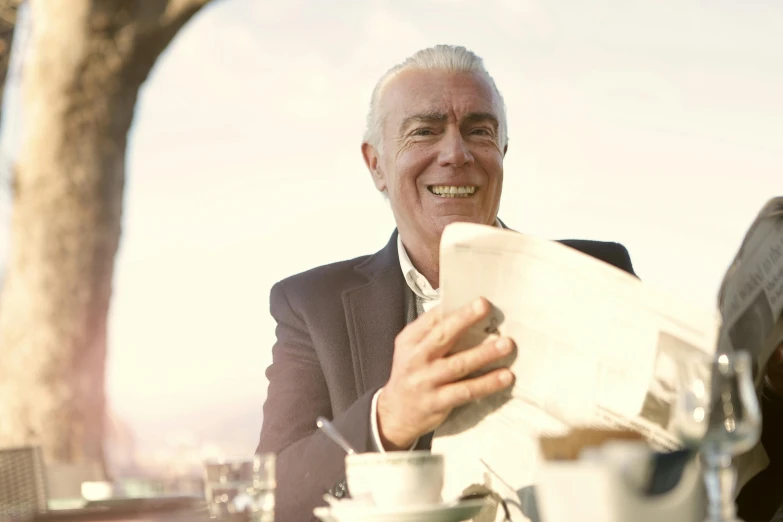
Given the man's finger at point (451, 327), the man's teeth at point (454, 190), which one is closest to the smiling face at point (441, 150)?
the man's teeth at point (454, 190)

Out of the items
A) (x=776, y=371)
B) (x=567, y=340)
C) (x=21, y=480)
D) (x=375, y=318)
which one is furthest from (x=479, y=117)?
(x=21, y=480)

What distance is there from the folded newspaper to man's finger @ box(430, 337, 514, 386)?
2 cm

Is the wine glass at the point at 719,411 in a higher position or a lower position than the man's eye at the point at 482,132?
lower

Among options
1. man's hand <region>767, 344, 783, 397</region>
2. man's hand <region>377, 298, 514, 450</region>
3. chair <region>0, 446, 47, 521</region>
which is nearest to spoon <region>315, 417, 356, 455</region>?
man's hand <region>377, 298, 514, 450</region>

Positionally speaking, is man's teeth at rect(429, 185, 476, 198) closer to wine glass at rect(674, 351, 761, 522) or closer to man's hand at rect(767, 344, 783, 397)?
man's hand at rect(767, 344, 783, 397)

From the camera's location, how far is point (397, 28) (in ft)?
19.5

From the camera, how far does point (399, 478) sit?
3.28 ft

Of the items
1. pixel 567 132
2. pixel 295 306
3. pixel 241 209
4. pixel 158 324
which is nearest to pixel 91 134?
pixel 158 324

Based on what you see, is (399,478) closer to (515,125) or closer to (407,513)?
(407,513)

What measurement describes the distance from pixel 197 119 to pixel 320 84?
0.87 m

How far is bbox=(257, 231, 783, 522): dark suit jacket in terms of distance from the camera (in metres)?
1.78

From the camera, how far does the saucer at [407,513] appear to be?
0.96 metres

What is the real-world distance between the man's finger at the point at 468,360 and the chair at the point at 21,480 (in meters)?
1.41

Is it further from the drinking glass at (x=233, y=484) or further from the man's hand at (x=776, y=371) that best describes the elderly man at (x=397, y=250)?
the man's hand at (x=776, y=371)
